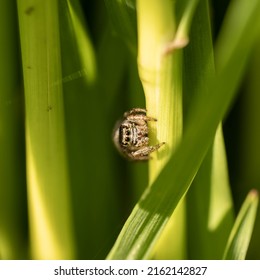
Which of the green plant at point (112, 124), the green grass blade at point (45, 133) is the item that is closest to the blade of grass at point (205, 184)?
the green plant at point (112, 124)

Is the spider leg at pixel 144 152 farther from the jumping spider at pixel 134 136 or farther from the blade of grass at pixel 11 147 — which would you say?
the blade of grass at pixel 11 147

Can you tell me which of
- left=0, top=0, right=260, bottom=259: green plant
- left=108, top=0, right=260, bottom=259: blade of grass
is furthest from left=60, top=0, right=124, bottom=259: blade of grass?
left=108, top=0, right=260, bottom=259: blade of grass

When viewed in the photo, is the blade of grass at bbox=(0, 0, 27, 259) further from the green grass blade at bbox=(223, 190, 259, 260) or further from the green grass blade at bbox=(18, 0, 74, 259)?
the green grass blade at bbox=(223, 190, 259, 260)

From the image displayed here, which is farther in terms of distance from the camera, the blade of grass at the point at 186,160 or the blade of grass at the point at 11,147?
the blade of grass at the point at 11,147
